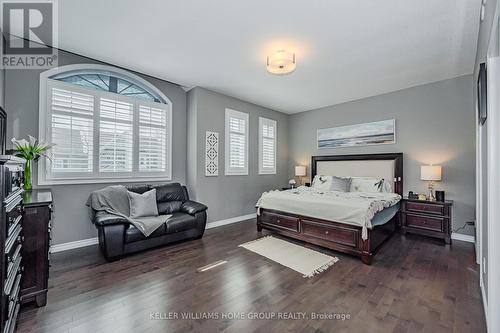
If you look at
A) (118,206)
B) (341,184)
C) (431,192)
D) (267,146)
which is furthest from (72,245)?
(431,192)

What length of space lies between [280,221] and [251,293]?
74.9 inches

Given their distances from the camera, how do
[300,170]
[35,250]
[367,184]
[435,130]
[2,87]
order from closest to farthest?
[35,250] < [2,87] < [435,130] < [367,184] < [300,170]

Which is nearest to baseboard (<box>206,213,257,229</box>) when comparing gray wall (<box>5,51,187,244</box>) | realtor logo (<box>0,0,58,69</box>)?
gray wall (<box>5,51,187,244</box>)

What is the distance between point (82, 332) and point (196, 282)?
1028mm

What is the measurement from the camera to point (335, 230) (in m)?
3.32

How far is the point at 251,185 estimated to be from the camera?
5699mm

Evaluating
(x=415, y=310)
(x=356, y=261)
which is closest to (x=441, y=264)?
(x=356, y=261)

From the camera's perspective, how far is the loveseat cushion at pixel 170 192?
158 inches

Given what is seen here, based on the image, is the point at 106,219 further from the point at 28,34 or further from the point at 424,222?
the point at 424,222

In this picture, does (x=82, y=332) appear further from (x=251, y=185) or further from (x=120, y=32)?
(x=251, y=185)

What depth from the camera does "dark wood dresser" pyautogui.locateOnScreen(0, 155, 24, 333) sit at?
127 centimetres

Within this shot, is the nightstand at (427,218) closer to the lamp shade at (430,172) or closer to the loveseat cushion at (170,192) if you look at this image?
the lamp shade at (430,172)

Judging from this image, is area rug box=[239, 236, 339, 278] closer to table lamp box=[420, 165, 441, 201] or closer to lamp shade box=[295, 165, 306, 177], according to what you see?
table lamp box=[420, 165, 441, 201]

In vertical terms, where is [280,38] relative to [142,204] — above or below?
above
